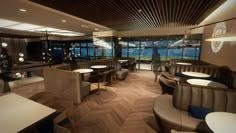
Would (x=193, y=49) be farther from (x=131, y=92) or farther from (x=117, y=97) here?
(x=117, y=97)

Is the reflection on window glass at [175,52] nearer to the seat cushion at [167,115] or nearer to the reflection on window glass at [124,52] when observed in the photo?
the reflection on window glass at [124,52]

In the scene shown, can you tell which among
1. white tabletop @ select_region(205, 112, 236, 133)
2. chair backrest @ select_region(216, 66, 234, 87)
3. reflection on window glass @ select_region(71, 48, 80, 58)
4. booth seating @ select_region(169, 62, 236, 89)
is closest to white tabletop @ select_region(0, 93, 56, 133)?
white tabletop @ select_region(205, 112, 236, 133)

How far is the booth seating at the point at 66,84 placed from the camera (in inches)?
139

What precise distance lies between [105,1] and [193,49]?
246 inches

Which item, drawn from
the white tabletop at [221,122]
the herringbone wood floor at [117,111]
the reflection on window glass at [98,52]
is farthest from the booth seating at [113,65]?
the white tabletop at [221,122]

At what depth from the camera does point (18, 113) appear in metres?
1.46

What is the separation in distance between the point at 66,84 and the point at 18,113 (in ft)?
7.36

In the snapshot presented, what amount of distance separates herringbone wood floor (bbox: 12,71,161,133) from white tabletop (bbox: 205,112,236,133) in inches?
47.2

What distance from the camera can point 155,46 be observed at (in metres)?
8.36

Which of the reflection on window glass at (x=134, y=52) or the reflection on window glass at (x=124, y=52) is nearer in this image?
the reflection on window glass at (x=134, y=52)

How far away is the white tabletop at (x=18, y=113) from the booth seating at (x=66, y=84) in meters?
1.70

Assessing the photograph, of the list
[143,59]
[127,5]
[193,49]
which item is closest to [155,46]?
[143,59]

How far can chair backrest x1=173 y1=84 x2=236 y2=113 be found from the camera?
6.63 feet

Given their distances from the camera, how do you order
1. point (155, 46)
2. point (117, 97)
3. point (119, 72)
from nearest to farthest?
point (117, 97) < point (119, 72) < point (155, 46)
